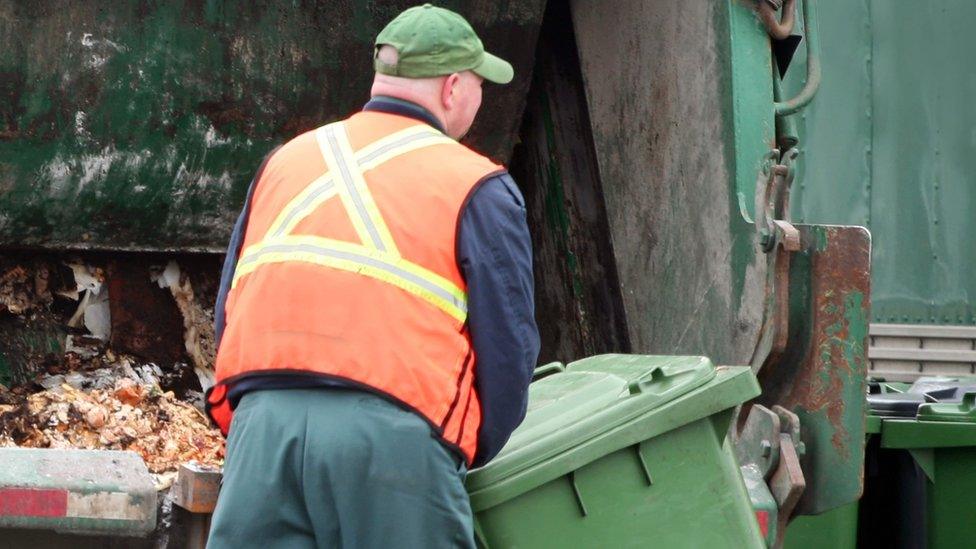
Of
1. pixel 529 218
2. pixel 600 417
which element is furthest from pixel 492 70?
pixel 529 218

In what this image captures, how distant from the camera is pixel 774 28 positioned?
3166 millimetres

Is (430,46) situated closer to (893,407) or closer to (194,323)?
(194,323)

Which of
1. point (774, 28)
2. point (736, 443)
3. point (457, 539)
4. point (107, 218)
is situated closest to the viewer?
point (457, 539)

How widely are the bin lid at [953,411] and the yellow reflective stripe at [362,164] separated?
6.65ft

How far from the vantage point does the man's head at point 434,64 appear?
218 cm

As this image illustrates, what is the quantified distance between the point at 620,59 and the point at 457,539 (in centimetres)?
184

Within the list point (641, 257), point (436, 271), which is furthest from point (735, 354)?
point (436, 271)

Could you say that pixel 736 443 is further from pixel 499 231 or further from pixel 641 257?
pixel 499 231

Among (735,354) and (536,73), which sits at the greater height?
(536,73)

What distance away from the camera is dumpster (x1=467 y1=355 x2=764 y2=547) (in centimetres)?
218

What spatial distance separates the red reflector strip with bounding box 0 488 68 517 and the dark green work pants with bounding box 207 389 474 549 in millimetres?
389

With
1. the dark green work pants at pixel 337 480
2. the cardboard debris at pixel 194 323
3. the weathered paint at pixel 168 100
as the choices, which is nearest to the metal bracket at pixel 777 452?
the dark green work pants at pixel 337 480

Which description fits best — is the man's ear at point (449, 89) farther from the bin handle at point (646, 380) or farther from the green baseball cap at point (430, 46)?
the bin handle at point (646, 380)

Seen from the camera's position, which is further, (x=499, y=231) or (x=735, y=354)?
(x=735, y=354)
